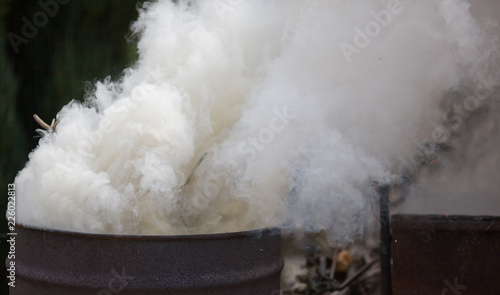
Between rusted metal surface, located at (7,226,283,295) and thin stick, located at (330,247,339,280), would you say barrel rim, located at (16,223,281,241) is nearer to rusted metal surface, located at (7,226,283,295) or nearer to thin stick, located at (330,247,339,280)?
rusted metal surface, located at (7,226,283,295)

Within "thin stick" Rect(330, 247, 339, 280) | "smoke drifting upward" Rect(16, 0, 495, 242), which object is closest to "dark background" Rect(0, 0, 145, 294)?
"smoke drifting upward" Rect(16, 0, 495, 242)

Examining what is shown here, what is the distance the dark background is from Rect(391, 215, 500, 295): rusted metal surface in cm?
229

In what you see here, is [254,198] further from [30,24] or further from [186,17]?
[30,24]

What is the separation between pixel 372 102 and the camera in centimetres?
225

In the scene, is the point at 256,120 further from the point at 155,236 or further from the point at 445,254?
the point at 445,254

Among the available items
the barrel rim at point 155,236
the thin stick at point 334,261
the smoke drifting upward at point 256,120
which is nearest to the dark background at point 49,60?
the smoke drifting upward at point 256,120

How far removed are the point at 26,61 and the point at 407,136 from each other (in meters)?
2.62

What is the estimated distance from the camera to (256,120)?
2.21 meters

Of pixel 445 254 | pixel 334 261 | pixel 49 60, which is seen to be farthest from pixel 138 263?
pixel 334 261

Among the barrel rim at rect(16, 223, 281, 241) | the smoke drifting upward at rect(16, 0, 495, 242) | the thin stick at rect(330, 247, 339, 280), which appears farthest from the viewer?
the thin stick at rect(330, 247, 339, 280)

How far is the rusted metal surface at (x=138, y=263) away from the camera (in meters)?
1.58

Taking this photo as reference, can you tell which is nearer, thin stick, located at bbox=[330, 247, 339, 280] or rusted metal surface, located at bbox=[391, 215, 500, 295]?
rusted metal surface, located at bbox=[391, 215, 500, 295]

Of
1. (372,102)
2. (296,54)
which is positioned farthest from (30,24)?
(372,102)

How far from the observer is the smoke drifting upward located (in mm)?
1925
